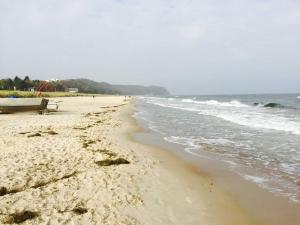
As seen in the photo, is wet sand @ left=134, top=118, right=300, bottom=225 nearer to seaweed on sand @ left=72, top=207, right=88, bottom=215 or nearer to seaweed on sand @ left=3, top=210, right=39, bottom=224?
seaweed on sand @ left=72, top=207, right=88, bottom=215

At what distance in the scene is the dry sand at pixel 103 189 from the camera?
18.0 feet

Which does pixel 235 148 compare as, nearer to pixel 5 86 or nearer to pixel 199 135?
pixel 199 135

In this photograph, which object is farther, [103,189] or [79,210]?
[103,189]

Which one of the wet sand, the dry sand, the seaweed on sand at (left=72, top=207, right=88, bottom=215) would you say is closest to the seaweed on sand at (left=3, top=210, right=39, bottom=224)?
the dry sand

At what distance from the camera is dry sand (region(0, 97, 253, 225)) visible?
18.0 ft

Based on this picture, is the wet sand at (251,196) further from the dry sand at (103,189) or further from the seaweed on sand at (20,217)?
the seaweed on sand at (20,217)

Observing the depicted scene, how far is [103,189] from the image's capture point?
22.5 ft

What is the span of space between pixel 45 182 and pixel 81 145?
4.34m

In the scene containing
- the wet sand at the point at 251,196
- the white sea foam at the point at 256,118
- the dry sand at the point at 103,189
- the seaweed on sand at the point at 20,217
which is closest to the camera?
the seaweed on sand at the point at 20,217

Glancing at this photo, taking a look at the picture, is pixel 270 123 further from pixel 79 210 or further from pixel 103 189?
pixel 79 210

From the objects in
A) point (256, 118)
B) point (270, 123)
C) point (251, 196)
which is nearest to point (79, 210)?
point (251, 196)

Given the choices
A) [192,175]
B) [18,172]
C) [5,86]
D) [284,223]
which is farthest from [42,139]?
[5,86]

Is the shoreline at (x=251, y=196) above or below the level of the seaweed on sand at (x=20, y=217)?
below

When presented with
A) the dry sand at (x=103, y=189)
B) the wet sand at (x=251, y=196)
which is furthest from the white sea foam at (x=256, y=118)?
the dry sand at (x=103, y=189)
